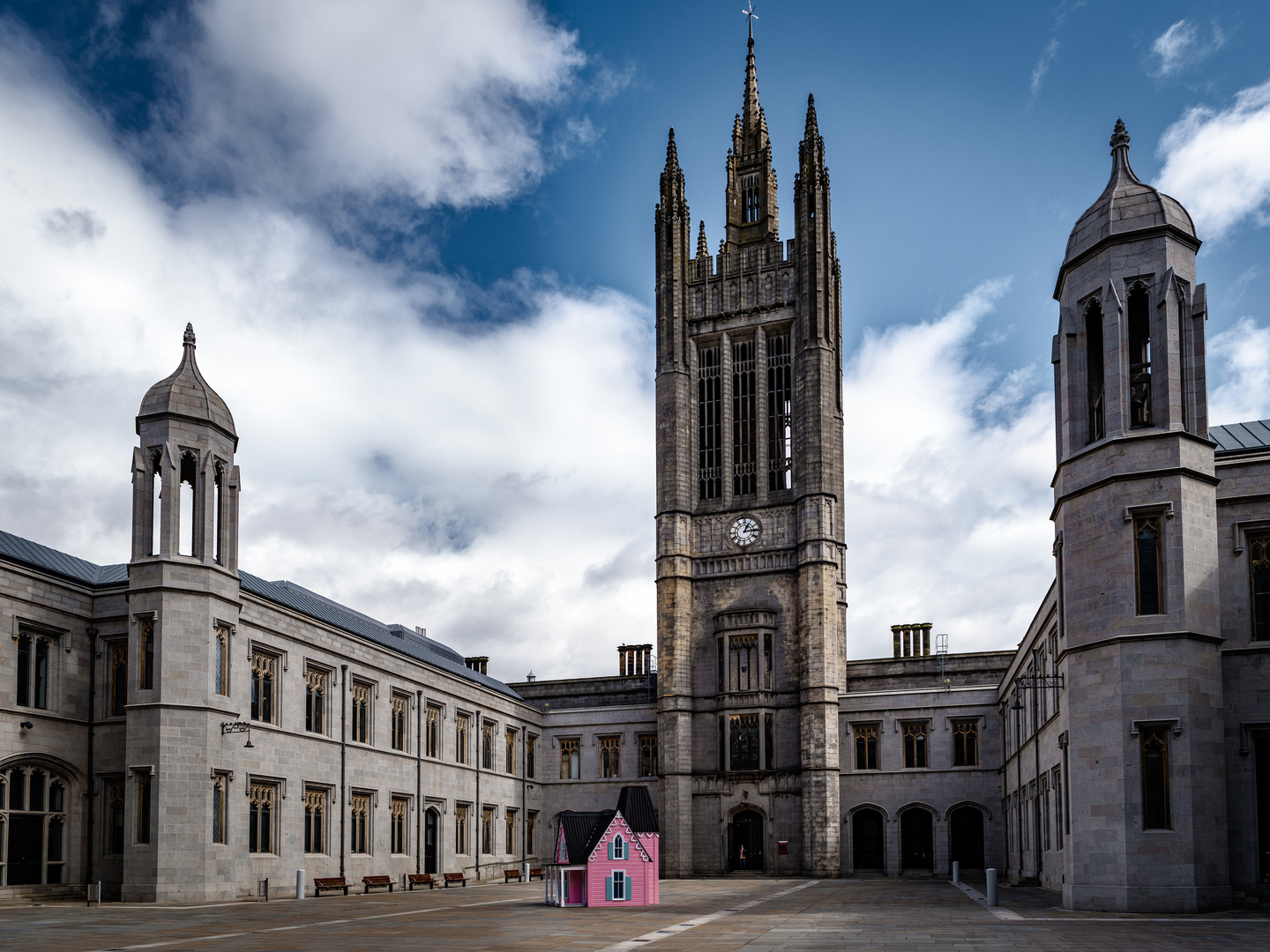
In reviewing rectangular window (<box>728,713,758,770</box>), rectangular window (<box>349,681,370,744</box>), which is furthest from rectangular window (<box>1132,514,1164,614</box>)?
rectangular window (<box>728,713,758,770</box>)

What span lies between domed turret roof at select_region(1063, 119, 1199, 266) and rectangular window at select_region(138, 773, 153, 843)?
29.4 metres

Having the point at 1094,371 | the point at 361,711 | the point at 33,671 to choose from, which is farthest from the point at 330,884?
the point at 1094,371

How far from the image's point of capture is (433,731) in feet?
174

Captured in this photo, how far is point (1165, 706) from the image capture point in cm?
2669

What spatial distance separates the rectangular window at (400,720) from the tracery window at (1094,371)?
99.9ft

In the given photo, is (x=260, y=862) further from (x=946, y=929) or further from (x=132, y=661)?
(x=946, y=929)

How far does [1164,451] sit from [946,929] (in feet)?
40.5

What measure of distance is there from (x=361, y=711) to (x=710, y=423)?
32.1 metres

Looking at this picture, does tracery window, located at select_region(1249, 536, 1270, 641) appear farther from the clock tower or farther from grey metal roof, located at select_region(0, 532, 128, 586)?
the clock tower

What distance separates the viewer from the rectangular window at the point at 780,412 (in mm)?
69375

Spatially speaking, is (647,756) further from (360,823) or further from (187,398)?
(187,398)

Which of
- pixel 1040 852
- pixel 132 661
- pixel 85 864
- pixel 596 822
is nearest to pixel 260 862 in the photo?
pixel 85 864

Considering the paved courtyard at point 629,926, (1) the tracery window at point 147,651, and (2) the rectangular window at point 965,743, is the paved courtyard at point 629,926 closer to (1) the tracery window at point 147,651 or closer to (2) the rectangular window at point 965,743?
(1) the tracery window at point 147,651

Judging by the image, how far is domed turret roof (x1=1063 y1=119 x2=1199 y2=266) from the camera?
29.1 meters
